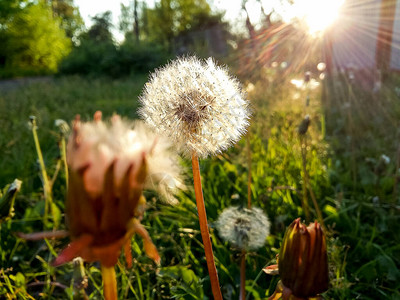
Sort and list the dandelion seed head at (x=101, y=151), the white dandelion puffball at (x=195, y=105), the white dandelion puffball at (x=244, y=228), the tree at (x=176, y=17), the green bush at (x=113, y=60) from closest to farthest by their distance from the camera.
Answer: the dandelion seed head at (x=101, y=151)
the white dandelion puffball at (x=195, y=105)
the white dandelion puffball at (x=244, y=228)
the green bush at (x=113, y=60)
the tree at (x=176, y=17)

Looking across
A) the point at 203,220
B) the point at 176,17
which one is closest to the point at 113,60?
the point at 203,220

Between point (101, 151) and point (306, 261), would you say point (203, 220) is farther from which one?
point (101, 151)

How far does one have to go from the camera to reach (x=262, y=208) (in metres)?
1.80

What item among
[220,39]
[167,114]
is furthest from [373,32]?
[220,39]

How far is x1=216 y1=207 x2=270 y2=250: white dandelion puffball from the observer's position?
51.0 inches

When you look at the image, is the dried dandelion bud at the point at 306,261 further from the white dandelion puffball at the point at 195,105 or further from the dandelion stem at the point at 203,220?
the white dandelion puffball at the point at 195,105

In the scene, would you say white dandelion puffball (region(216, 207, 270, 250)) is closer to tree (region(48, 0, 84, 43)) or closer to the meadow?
the meadow

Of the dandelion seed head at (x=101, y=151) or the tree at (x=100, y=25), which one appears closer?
the dandelion seed head at (x=101, y=151)

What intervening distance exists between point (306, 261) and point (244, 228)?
0.71 meters

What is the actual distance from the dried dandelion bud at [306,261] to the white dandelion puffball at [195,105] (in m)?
0.33

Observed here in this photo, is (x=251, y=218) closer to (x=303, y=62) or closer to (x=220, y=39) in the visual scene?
(x=303, y=62)

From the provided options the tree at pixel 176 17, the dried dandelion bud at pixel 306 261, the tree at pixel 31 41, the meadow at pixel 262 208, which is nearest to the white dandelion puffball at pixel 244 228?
the meadow at pixel 262 208

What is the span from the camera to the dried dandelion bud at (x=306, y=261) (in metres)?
0.62

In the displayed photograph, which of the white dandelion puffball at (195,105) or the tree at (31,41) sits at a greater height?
the tree at (31,41)
